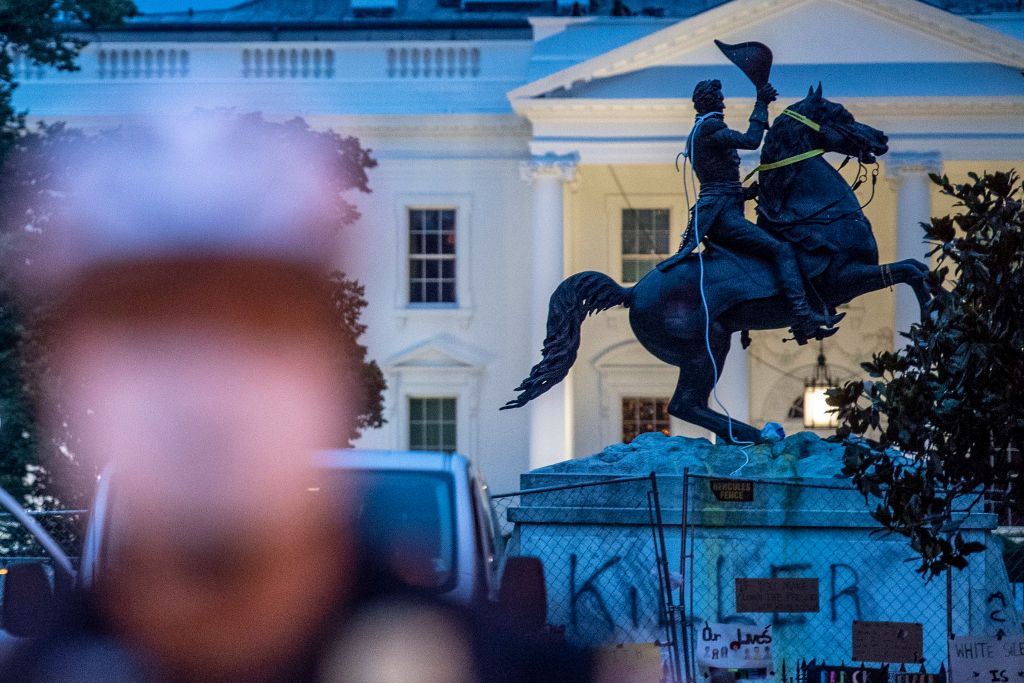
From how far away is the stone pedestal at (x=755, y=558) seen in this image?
422 inches

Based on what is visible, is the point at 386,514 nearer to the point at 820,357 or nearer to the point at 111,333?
the point at 111,333

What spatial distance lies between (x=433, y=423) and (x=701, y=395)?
76.1ft

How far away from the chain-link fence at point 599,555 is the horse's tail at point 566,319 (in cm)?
95

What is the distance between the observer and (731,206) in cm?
1173

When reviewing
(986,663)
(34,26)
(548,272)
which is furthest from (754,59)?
(548,272)

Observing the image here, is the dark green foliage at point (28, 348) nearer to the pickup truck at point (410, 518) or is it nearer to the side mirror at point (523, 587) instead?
the pickup truck at point (410, 518)

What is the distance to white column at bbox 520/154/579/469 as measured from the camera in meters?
31.2

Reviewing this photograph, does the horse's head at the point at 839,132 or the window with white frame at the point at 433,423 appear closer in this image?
the horse's head at the point at 839,132

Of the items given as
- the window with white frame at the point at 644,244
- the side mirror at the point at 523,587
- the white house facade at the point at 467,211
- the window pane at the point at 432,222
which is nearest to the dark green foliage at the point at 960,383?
the side mirror at the point at 523,587

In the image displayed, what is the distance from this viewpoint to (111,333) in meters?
20.9

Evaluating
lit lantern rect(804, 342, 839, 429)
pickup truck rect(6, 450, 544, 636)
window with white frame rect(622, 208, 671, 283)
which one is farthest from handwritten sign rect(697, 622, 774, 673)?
window with white frame rect(622, 208, 671, 283)

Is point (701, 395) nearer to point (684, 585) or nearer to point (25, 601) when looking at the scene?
point (684, 585)

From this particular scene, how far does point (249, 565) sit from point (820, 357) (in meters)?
28.2

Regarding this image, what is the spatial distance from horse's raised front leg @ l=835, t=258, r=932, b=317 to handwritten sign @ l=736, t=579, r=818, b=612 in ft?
5.99
